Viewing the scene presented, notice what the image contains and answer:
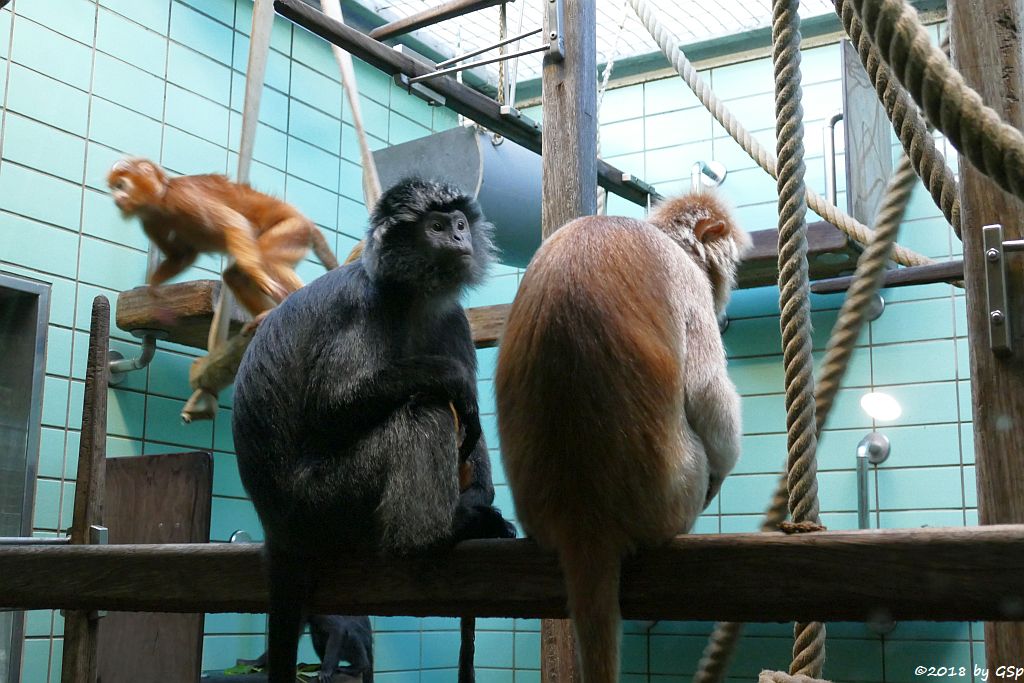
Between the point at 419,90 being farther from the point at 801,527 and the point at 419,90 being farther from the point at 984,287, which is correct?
the point at 801,527

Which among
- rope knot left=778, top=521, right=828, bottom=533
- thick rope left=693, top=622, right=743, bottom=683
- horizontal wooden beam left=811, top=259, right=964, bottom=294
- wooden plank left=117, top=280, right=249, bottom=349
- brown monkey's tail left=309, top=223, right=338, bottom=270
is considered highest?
brown monkey's tail left=309, top=223, right=338, bottom=270

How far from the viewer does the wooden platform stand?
4113 millimetres

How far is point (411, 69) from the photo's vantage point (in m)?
3.46

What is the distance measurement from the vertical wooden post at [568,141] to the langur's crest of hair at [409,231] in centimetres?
37

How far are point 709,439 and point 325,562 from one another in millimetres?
755

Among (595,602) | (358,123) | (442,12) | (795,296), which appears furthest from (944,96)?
(358,123)

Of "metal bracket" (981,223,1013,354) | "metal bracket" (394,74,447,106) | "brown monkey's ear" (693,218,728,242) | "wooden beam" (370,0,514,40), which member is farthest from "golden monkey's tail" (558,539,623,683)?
"metal bracket" (394,74,447,106)

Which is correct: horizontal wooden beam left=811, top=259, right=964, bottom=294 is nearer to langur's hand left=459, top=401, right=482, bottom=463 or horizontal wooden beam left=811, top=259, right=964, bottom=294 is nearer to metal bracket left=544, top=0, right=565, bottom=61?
metal bracket left=544, top=0, right=565, bottom=61

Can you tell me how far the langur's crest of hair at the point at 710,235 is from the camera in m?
2.20

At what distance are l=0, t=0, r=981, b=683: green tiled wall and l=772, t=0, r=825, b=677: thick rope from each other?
281 centimetres

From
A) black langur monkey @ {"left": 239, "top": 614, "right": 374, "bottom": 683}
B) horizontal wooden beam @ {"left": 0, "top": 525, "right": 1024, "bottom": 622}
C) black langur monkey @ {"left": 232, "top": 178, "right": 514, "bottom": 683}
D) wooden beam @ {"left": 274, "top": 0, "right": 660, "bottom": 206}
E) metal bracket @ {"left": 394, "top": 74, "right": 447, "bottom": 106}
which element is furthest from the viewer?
black langur monkey @ {"left": 239, "top": 614, "right": 374, "bottom": 683}

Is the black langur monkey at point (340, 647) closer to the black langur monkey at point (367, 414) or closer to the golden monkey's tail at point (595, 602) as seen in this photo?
the black langur monkey at point (367, 414)

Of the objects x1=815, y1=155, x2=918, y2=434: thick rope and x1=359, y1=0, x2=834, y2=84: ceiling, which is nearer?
x1=815, y1=155, x2=918, y2=434: thick rope

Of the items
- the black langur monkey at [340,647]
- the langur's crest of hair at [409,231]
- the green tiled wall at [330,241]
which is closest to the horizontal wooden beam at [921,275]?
the green tiled wall at [330,241]
